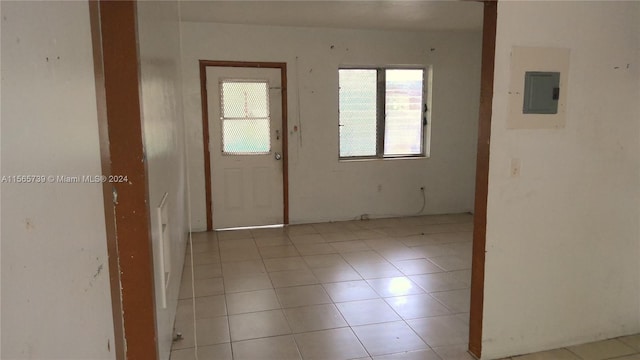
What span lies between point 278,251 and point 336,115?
6.40 feet

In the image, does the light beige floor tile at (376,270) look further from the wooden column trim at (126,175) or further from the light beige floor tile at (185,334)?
the wooden column trim at (126,175)

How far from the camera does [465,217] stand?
18.8 feet

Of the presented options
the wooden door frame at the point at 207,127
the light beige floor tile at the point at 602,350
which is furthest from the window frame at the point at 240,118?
the light beige floor tile at the point at 602,350

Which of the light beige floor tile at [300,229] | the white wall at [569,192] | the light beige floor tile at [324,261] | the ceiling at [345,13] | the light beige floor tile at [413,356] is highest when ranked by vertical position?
the ceiling at [345,13]

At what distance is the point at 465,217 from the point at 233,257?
128 inches

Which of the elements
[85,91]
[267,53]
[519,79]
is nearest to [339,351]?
[519,79]

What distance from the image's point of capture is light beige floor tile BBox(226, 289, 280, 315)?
9.95ft

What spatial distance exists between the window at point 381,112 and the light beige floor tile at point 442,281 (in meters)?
2.27

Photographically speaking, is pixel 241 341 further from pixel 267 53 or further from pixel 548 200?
pixel 267 53

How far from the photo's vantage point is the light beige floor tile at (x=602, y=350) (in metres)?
2.43

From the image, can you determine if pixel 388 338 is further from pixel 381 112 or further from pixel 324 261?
pixel 381 112

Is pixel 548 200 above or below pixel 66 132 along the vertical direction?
below

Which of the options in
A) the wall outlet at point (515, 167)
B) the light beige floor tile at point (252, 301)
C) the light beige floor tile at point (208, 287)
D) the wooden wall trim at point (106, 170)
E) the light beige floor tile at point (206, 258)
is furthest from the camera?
the light beige floor tile at point (206, 258)

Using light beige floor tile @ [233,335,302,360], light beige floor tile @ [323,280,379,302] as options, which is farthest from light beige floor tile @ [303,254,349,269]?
light beige floor tile @ [233,335,302,360]
